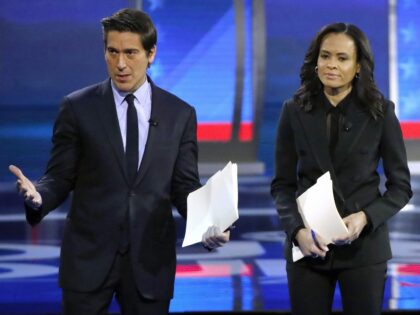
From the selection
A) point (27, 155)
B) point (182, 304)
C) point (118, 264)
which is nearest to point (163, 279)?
point (118, 264)

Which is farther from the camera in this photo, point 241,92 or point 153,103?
point 241,92

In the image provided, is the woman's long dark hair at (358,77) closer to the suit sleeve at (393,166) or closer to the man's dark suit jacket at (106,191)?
the suit sleeve at (393,166)

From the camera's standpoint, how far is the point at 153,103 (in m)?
2.66

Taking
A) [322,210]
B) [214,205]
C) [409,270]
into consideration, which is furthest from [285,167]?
[409,270]

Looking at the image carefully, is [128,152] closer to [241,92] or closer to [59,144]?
[59,144]

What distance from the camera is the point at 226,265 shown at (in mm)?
5117

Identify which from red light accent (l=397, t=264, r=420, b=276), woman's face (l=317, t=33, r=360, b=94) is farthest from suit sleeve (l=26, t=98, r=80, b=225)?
red light accent (l=397, t=264, r=420, b=276)

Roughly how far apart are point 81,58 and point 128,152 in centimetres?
398

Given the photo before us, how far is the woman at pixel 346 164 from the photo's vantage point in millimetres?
2676

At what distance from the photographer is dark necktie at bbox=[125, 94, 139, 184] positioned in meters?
2.59

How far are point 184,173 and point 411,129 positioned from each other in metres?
4.26

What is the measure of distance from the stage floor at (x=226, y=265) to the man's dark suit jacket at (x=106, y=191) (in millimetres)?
1648

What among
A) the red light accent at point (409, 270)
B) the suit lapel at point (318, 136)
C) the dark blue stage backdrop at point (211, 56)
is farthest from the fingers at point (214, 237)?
the dark blue stage backdrop at point (211, 56)

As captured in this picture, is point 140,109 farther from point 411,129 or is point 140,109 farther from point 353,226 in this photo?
point 411,129
